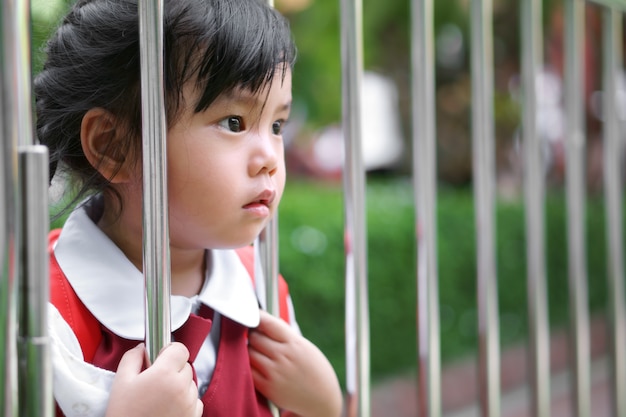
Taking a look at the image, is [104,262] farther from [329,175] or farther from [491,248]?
[329,175]

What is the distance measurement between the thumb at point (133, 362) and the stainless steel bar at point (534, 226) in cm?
82

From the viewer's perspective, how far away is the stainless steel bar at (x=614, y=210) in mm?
1766

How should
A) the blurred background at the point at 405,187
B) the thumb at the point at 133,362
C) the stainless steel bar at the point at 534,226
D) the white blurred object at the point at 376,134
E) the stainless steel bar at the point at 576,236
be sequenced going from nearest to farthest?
1. the thumb at the point at 133,362
2. the stainless steel bar at the point at 534,226
3. the stainless steel bar at the point at 576,236
4. the blurred background at the point at 405,187
5. the white blurred object at the point at 376,134

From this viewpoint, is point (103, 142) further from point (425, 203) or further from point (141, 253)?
point (425, 203)

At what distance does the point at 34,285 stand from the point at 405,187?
5175mm

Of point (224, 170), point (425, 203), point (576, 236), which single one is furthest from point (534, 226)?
point (224, 170)

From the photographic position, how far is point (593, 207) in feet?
20.3

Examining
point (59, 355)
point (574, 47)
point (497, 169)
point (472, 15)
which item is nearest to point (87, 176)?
point (59, 355)

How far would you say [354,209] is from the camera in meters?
1.13

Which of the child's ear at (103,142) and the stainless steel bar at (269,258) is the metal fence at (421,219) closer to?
the stainless steel bar at (269,258)

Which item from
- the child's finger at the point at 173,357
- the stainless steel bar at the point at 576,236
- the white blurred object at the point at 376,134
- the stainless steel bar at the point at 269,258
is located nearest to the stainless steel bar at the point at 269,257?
the stainless steel bar at the point at 269,258

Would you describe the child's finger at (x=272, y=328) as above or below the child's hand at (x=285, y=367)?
above

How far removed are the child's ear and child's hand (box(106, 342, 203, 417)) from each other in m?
0.24

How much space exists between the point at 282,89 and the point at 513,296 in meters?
4.48
